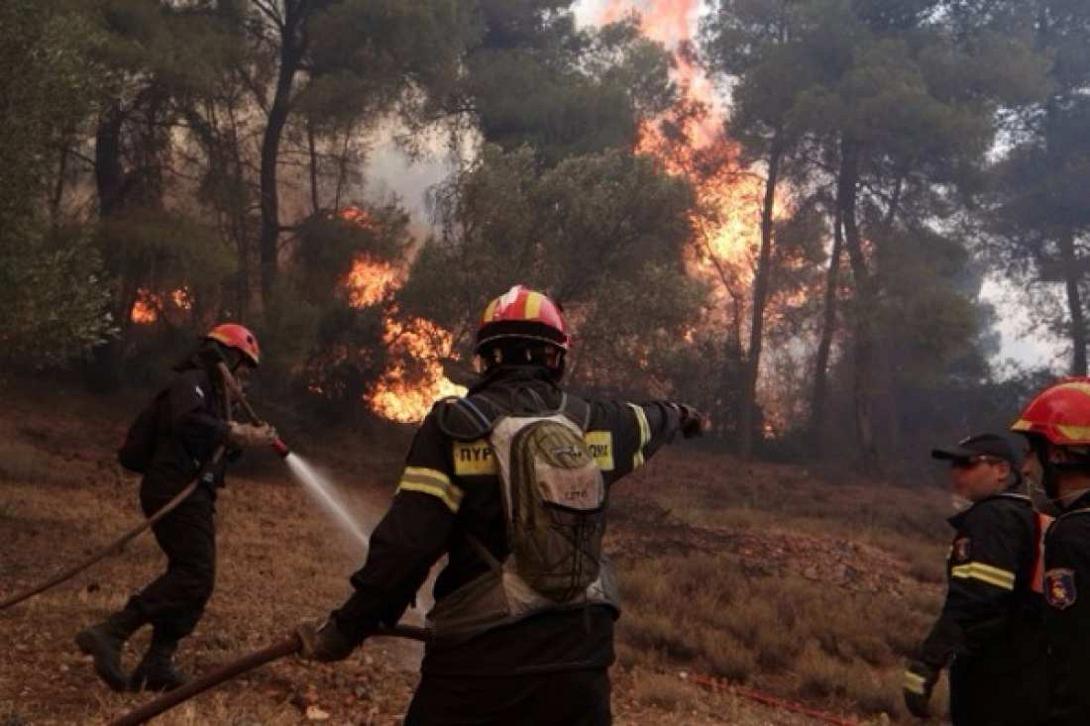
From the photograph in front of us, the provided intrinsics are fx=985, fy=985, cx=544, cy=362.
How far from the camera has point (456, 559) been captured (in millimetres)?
2928

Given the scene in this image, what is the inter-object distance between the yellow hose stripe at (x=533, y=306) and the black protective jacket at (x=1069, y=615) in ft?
5.40

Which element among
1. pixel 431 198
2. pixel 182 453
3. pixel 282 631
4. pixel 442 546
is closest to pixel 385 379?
pixel 431 198

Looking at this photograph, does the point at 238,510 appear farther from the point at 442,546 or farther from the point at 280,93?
the point at 442,546

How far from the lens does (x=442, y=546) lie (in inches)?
111

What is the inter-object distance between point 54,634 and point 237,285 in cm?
1327

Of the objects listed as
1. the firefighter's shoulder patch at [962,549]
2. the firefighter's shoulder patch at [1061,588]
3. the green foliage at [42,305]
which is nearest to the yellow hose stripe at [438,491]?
the firefighter's shoulder patch at [1061,588]

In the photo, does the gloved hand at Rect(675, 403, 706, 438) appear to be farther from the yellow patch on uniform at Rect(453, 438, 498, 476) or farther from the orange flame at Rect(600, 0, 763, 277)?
the orange flame at Rect(600, 0, 763, 277)

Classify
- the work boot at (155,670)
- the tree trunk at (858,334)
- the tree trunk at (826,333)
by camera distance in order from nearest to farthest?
1. the work boot at (155,670)
2. the tree trunk at (826,333)
3. the tree trunk at (858,334)

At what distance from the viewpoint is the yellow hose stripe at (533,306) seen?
311 centimetres

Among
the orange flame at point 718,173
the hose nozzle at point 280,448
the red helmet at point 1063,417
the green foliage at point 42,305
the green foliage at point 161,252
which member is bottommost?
the hose nozzle at point 280,448

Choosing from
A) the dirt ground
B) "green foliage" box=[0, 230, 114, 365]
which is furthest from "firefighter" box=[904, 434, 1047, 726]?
"green foliage" box=[0, 230, 114, 365]

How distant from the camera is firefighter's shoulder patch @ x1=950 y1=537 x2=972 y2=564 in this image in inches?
139

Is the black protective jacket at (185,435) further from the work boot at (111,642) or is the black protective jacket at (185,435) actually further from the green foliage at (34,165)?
the green foliage at (34,165)

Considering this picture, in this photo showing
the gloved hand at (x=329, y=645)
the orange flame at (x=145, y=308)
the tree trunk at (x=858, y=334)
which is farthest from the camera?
the tree trunk at (x=858, y=334)
